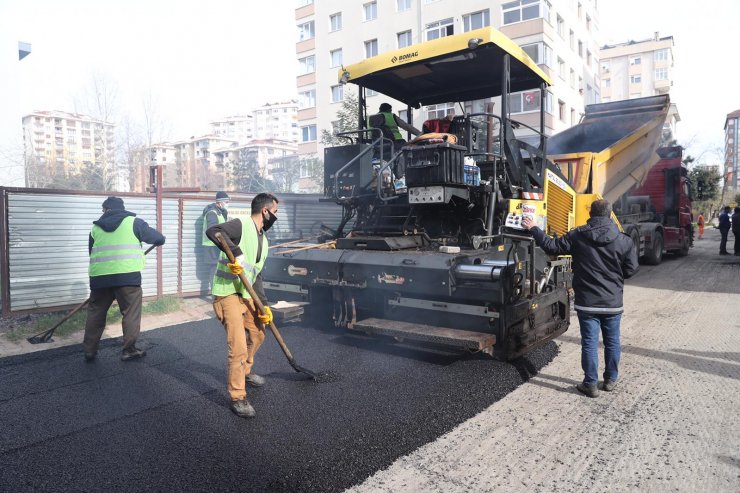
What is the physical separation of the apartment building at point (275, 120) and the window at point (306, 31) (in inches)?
3050

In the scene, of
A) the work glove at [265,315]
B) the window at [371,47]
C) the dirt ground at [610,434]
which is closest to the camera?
the dirt ground at [610,434]

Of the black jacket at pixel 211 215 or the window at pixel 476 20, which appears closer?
the black jacket at pixel 211 215

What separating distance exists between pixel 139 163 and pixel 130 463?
1459 inches

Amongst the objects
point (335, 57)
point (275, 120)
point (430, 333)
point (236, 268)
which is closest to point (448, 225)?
point (430, 333)

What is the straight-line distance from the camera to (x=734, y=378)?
13.7 ft

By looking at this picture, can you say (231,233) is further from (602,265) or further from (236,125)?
(236,125)

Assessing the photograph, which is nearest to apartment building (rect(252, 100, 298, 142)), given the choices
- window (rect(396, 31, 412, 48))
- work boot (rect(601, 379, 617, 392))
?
window (rect(396, 31, 412, 48))

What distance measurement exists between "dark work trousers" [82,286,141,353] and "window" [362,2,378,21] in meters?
29.6

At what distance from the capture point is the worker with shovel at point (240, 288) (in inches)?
137

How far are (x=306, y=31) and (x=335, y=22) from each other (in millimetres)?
3187

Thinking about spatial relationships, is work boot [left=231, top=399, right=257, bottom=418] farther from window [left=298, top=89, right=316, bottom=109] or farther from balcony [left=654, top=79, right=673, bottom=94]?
balcony [left=654, top=79, right=673, bottom=94]

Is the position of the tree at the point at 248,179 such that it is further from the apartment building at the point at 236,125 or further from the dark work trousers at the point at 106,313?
the apartment building at the point at 236,125

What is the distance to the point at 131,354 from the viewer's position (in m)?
4.82

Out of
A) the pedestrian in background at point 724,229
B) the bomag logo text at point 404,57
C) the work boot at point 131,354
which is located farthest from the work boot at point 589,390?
the pedestrian in background at point 724,229
